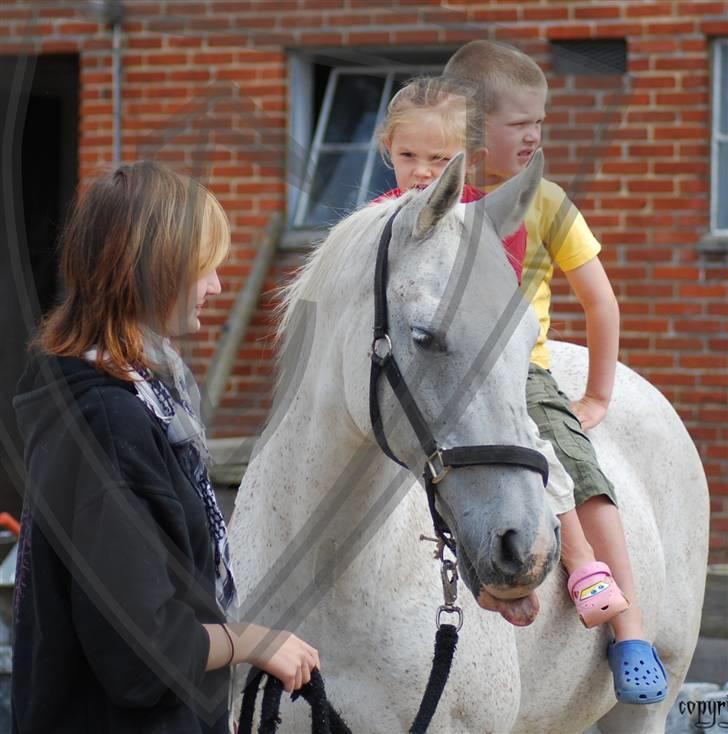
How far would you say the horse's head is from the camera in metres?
1.89

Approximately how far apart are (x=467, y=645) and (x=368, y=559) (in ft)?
0.96

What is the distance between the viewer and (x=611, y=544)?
9.64ft

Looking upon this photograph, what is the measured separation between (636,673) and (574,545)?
1.19ft

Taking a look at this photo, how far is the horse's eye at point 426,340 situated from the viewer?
1959 millimetres

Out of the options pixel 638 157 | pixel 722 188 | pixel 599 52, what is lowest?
pixel 722 188

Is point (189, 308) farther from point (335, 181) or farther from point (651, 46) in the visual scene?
point (651, 46)

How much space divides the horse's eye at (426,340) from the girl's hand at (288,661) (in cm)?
51

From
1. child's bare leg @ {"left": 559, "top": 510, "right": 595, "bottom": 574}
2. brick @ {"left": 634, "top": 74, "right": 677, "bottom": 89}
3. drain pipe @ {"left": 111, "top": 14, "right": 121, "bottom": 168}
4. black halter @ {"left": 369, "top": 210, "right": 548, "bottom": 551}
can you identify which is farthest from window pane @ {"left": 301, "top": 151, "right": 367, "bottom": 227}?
black halter @ {"left": 369, "top": 210, "right": 548, "bottom": 551}

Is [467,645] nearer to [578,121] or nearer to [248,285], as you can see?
[578,121]

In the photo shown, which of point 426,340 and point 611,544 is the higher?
point 426,340

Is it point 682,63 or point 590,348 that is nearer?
point 590,348

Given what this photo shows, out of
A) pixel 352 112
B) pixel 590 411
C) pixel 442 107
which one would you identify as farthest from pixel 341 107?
pixel 442 107

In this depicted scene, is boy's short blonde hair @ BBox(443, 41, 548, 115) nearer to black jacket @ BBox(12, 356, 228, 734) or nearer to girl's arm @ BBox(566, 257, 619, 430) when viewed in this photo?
girl's arm @ BBox(566, 257, 619, 430)
